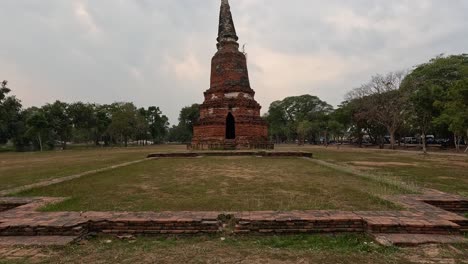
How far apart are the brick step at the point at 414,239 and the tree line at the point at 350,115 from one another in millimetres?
15633

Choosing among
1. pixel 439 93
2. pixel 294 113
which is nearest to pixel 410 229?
pixel 439 93

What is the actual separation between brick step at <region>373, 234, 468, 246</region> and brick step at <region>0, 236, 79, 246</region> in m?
4.15

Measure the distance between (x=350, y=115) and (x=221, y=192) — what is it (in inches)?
1488

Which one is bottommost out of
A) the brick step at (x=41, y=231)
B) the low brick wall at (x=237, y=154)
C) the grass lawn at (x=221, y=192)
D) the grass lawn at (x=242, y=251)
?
the grass lawn at (x=242, y=251)

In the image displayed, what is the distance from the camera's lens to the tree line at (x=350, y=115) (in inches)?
928

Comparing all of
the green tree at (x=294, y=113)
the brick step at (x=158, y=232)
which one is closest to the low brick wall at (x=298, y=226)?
the brick step at (x=158, y=232)

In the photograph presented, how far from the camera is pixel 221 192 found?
23.7 feet

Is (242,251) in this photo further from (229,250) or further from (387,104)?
(387,104)

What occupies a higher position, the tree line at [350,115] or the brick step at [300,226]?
the tree line at [350,115]

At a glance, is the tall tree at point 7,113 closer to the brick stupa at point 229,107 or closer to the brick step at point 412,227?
the brick stupa at point 229,107

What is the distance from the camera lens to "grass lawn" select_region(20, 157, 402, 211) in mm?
5945

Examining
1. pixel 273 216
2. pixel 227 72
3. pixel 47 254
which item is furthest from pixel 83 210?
pixel 227 72

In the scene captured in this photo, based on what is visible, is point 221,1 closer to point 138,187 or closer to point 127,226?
point 138,187

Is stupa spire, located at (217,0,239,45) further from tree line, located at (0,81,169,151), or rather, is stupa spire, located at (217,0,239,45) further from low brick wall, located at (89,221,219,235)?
tree line, located at (0,81,169,151)
